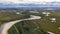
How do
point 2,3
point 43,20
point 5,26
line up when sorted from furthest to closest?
point 2,3
point 43,20
point 5,26

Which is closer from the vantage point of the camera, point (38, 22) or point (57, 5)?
point (38, 22)

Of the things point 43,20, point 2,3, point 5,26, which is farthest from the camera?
point 2,3

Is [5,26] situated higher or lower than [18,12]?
lower

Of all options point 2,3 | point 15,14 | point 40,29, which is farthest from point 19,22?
point 2,3

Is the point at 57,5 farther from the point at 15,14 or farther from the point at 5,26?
the point at 5,26

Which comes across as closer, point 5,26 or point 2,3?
point 5,26

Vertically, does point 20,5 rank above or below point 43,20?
above

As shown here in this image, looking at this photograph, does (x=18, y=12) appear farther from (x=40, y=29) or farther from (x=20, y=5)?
(x=40, y=29)

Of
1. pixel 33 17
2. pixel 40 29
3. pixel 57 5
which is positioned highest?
pixel 57 5

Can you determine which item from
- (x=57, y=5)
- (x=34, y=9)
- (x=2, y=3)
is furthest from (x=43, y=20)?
(x=2, y=3)
